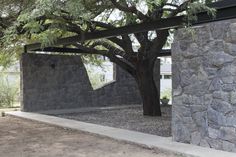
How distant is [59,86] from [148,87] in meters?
4.57

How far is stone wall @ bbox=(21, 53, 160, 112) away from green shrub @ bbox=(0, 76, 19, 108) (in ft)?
12.7

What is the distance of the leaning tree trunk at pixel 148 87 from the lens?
14.2 meters

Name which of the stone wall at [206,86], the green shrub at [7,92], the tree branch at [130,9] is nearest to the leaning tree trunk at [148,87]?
the tree branch at [130,9]

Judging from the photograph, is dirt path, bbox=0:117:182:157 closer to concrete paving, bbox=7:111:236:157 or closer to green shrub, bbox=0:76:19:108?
concrete paving, bbox=7:111:236:157

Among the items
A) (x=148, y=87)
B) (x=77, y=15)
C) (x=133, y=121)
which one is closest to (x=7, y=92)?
(x=148, y=87)

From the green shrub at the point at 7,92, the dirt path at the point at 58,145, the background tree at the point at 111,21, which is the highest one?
the background tree at the point at 111,21

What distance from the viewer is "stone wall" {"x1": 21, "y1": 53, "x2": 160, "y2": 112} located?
16.5 metres

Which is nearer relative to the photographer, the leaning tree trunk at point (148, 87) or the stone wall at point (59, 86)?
the leaning tree trunk at point (148, 87)

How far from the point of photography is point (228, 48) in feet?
24.9

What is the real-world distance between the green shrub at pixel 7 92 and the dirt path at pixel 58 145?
8449 mm

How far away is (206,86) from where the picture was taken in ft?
26.5

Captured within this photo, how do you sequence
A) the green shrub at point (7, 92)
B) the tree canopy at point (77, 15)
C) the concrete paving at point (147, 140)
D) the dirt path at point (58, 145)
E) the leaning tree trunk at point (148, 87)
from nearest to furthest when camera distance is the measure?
1. the tree canopy at point (77, 15)
2. the concrete paving at point (147, 140)
3. the dirt path at point (58, 145)
4. the leaning tree trunk at point (148, 87)
5. the green shrub at point (7, 92)

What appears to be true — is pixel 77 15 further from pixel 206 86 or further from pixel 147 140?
pixel 147 140

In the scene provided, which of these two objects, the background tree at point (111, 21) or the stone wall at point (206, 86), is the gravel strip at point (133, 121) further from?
the stone wall at point (206, 86)
